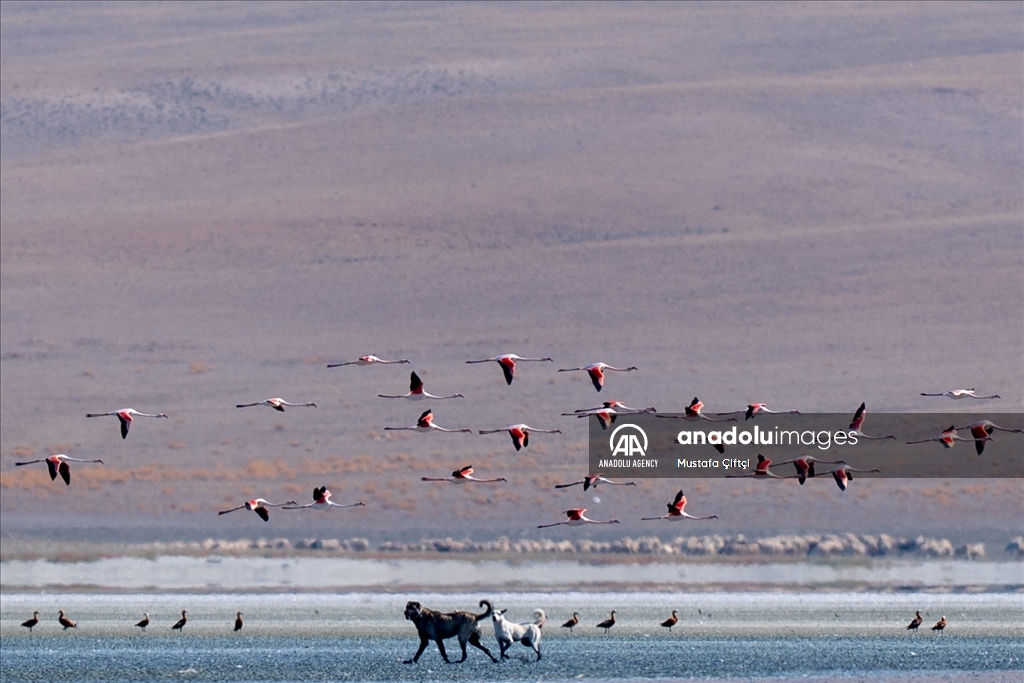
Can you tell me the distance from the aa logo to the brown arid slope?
1306 mm

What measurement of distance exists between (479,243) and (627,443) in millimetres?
26328

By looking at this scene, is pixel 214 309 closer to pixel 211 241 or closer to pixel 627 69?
pixel 211 241

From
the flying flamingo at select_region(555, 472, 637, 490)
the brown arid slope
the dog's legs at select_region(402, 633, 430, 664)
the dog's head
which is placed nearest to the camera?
the dog's head

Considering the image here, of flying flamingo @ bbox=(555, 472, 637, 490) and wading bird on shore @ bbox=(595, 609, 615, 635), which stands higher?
flying flamingo @ bbox=(555, 472, 637, 490)

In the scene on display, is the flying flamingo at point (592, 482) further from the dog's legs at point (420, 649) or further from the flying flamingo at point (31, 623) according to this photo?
the flying flamingo at point (31, 623)

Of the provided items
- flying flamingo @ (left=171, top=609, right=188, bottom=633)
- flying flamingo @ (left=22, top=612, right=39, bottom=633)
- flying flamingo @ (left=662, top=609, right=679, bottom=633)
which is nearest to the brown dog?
flying flamingo @ (left=662, top=609, right=679, bottom=633)

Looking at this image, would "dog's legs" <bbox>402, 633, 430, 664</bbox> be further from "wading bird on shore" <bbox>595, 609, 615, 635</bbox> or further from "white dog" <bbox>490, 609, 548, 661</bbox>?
"wading bird on shore" <bbox>595, 609, 615, 635</bbox>

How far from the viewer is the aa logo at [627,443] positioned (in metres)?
71.7

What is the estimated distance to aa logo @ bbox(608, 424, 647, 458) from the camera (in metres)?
71.7

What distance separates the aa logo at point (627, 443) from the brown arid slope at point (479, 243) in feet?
4.28

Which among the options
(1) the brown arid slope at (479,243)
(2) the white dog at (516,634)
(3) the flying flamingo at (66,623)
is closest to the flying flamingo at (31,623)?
(3) the flying flamingo at (66,623)

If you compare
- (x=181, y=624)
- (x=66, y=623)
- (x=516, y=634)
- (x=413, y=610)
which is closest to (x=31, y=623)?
(x=66, y=623)

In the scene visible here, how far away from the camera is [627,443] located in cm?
7338

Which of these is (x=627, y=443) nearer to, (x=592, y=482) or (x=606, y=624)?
(x=606, y=624)
